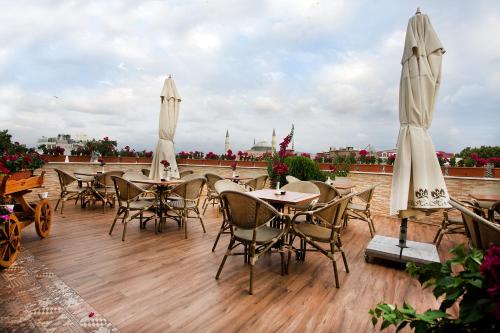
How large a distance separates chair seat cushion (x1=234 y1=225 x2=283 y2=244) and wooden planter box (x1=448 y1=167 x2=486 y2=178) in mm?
4714

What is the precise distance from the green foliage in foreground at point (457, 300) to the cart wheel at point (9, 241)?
3.25 meters

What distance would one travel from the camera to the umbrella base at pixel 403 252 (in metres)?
3.03

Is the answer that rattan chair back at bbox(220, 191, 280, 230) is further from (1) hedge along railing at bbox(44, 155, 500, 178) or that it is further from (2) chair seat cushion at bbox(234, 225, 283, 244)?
(1) hedge along railing at bbox(44, 155, 500, 178)

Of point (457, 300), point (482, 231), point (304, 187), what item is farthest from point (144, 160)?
point (457, 300)

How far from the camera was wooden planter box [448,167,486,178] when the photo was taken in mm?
5176

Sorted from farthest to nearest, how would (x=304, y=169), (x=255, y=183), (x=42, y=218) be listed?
(x=304, y=169), (x=255, y=183), (x=42, y=218)

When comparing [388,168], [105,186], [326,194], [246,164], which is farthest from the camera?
A: [246,164]

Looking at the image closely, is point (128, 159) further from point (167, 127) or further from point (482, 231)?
point (482, 231)

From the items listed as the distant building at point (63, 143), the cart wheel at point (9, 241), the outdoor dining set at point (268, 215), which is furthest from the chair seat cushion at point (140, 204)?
the distant building at point (63, 143)

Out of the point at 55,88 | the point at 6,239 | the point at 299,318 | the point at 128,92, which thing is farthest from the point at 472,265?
the point at 128,92

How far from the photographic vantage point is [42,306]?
2.02 m

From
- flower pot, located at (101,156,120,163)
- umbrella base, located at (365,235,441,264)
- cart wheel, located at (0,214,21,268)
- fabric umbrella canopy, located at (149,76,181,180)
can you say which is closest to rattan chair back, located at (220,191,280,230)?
umbrella base, located at (365,235,441,264)

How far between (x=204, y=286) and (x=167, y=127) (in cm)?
394

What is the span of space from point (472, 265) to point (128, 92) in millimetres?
11091
